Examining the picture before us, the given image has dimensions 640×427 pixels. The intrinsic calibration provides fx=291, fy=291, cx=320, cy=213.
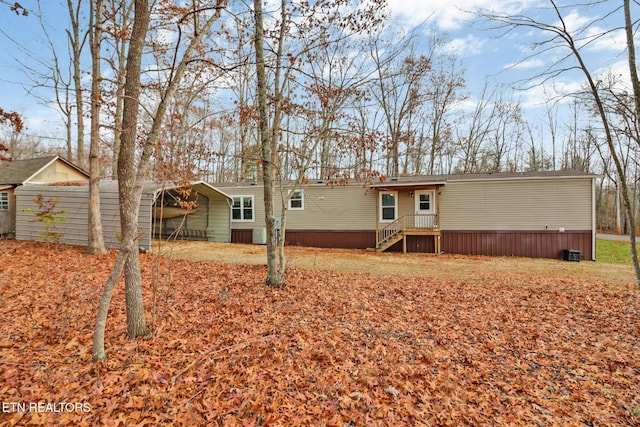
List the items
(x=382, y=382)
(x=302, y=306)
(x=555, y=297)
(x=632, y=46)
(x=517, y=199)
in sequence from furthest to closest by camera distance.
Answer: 1. (x=517, y=199)
2. (x=555, y=297)
3. (x=302, y=306)
4. (x=632, y=46)
5. (x=382, y=382)

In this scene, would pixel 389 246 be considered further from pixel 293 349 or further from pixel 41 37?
pixel 41 37

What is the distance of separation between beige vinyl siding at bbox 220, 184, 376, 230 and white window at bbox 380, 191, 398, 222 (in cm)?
38

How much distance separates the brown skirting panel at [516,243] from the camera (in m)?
11.8

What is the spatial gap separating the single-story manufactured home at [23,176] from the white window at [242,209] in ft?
28.0

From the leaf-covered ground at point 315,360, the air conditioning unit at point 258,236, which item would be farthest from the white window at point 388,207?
the leaf-covered ground at point 315,360

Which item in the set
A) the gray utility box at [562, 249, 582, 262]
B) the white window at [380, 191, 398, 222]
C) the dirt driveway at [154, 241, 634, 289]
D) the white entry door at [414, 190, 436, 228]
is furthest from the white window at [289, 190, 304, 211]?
the gray utility box at [562, 249, 582, 262]

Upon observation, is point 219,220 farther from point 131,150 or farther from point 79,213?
point 131,150

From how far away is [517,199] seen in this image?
12.3m

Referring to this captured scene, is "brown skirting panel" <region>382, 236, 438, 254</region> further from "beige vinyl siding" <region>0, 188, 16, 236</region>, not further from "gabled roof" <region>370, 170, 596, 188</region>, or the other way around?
"beige vinyl siding" <region>0, 188, 16, 236</region>

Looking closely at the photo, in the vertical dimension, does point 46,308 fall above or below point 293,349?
above

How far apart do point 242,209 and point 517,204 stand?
42.8 feet

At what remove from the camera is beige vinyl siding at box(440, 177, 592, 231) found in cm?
1172

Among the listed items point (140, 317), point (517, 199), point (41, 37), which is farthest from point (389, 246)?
point (41, 37)

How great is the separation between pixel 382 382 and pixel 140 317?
290 cm
